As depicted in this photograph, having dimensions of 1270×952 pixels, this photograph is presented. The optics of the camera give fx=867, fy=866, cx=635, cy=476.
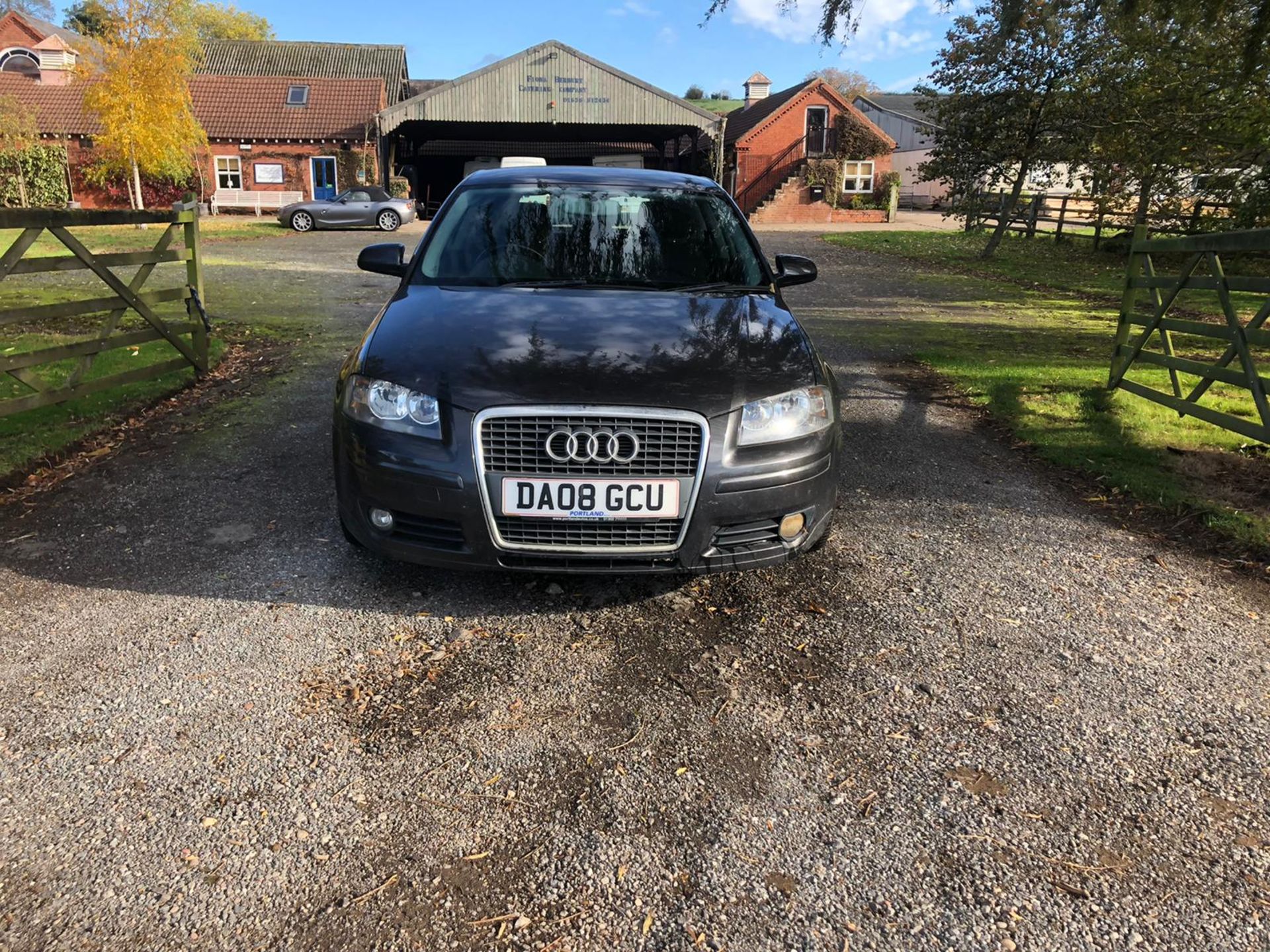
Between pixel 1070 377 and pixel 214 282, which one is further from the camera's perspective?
pixel 214 282

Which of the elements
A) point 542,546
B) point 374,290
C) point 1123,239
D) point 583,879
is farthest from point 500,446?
point 1123,239

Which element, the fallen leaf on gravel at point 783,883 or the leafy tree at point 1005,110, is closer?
the fallen leaf on gravel at point 783,883

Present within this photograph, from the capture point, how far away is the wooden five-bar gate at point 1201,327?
5.04 metres

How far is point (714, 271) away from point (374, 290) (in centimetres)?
1066

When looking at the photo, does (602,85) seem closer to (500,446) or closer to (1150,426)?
(1150,426)

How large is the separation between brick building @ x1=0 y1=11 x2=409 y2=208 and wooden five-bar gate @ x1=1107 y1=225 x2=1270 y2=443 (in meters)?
34.5

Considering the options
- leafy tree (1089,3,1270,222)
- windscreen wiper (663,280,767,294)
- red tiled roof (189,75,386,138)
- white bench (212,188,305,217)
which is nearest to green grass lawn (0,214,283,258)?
white bench (212,188,305,217)

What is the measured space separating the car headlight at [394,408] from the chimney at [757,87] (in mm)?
60536

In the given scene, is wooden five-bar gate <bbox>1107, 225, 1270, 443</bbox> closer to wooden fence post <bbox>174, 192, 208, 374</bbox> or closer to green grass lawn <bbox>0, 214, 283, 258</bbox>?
wooden fence post <bbox>174, 192, 208, 374</bbox>

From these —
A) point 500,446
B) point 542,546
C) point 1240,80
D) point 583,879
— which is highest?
point 1240,80

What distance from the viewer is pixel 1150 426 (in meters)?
6.43

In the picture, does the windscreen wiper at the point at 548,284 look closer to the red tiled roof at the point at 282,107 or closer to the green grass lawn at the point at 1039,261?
the green grass lawn at the point at 1039,261

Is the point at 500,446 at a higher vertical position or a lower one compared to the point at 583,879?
higher

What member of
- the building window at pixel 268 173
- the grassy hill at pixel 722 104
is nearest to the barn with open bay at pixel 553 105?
the building window at pixel 268 173
